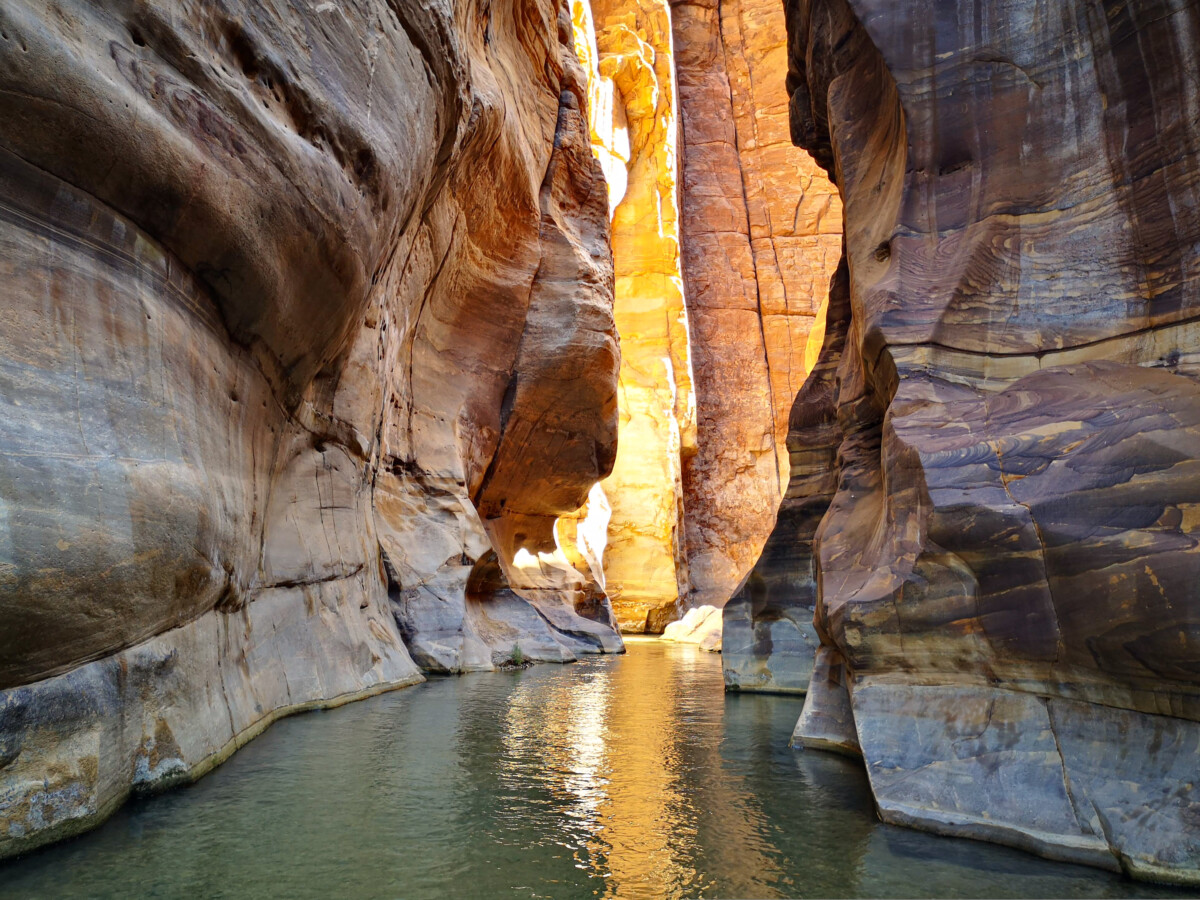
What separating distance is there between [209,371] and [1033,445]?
5.12m

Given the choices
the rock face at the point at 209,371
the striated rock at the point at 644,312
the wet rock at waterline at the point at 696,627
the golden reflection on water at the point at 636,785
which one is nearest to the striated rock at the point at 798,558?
the golden reflection on water at the point at 636,785

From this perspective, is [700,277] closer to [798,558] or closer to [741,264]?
[741,264]

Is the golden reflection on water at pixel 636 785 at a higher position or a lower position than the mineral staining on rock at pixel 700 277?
lower

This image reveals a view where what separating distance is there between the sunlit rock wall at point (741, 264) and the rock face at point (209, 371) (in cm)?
2241

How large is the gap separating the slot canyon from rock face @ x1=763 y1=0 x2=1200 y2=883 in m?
0.02

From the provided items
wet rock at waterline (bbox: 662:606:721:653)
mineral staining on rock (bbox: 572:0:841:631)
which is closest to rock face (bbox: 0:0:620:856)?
wet rock at waterline (bbox: 662:606:721:653)

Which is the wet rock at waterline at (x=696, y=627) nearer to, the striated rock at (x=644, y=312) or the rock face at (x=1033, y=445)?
the striated rock at (x=644, y=312)

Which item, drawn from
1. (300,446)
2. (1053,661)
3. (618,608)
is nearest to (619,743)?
(1053,661)

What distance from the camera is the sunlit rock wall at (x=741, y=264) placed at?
33.3 meters

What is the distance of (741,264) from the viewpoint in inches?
1421

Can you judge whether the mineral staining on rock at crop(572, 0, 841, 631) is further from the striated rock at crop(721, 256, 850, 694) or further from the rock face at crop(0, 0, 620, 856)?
the rock face at crop(0, 0, 620, 856)

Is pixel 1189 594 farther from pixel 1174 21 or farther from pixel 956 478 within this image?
pixel 1174 21

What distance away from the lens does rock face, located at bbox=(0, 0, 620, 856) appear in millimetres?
3457

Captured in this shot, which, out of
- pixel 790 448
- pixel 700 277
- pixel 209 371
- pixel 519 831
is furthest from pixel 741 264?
pixel 519 831
